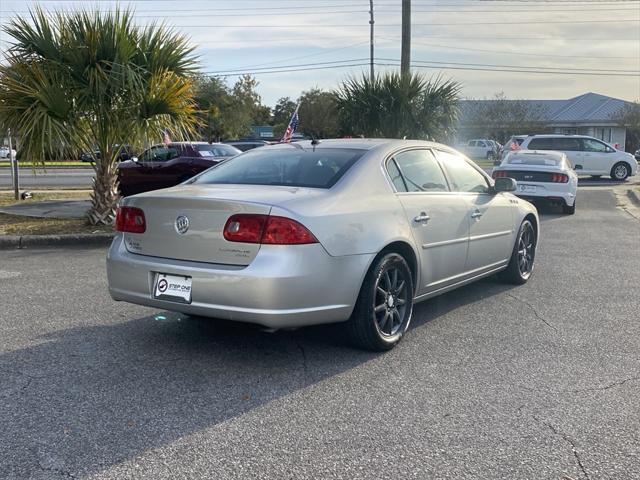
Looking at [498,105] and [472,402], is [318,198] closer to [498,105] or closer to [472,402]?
[472,402]

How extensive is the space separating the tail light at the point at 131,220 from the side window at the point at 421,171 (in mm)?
2027

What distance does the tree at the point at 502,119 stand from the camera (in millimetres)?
52844

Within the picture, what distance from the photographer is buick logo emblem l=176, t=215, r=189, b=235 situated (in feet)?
14.7

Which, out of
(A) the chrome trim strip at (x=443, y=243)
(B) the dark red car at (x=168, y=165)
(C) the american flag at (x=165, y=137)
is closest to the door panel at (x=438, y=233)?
(A) the chrome trim strip at (x=443, y=243)

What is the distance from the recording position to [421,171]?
559 centimetres

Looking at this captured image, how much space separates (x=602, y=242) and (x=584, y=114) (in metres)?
50.9

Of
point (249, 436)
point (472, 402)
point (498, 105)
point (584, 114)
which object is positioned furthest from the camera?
point (584, 114)

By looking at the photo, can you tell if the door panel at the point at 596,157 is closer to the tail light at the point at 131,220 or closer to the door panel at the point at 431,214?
the door panel at the point at 431,214

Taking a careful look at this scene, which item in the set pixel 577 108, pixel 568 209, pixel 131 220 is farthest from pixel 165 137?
pixel 577 108

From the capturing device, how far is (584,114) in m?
56.5

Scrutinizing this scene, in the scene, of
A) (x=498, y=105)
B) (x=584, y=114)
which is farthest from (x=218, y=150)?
(x=584, y=114)

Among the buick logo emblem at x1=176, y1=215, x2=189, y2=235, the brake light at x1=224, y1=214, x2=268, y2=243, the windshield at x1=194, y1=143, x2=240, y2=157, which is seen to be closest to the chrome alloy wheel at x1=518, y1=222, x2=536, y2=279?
the brake light at x1=224, y1=214, x2=268, y2=243

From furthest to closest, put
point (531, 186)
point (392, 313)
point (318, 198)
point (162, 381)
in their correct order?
point (531, 186)
point (392, 313)
point (318, 198)
point (162, 381)

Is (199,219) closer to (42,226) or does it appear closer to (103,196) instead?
(103,196)
